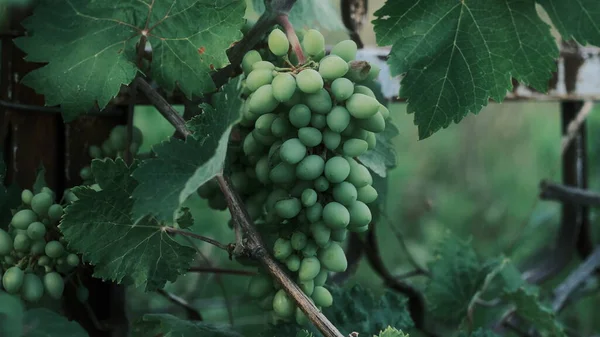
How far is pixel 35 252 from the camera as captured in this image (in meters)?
0.69

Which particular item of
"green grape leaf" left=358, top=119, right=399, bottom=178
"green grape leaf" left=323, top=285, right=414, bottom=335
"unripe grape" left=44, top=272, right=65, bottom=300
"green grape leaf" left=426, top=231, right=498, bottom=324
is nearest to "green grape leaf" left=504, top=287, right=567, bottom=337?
"green grape leaf" left=426, top=231, right=498, bottom=324

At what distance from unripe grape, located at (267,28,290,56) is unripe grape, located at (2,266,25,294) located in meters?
0.33

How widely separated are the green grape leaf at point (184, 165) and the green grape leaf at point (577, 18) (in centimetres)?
37

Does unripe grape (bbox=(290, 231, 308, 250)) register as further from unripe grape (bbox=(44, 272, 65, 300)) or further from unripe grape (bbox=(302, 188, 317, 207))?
unripe grape (bbox=(44, 272, 65, 300))

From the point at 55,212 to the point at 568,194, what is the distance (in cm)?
105

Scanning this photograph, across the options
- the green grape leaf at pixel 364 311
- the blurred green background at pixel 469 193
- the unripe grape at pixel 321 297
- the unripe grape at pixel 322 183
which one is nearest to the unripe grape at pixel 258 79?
the unripe grape at pixel 322 183

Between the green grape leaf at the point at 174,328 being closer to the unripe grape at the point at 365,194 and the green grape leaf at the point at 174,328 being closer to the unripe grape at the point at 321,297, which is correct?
the unripe grape at the point at 321,297

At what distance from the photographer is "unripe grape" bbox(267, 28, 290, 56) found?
0.68 metres

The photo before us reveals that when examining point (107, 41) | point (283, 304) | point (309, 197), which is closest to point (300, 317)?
point (283, 304)

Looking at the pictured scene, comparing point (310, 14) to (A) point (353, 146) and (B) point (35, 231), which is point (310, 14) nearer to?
(A) point (353, 146)

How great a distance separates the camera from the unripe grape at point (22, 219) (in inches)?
26.9

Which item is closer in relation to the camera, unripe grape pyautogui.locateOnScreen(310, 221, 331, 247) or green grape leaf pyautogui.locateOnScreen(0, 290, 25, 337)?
green grape leaf pyautogui.locateOnScreen(0, 290, 25, 337)

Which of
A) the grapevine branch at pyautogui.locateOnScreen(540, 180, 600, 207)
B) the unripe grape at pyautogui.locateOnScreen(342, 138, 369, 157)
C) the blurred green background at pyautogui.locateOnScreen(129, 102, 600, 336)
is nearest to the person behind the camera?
the unripe grape at pyautogui.locateOnScreen(342, 138, 369, 157)

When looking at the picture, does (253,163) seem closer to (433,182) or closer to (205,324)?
(205,324)
